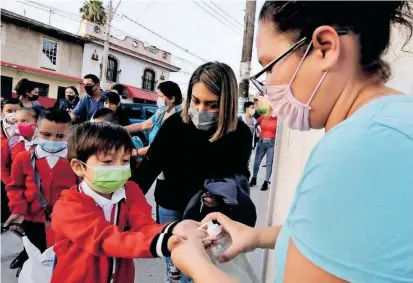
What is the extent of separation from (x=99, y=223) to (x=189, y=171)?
2.13ft

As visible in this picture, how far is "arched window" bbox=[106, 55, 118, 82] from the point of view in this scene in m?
23.9

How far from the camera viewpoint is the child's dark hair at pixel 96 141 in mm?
1641

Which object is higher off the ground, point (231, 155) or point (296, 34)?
point (296, 34)

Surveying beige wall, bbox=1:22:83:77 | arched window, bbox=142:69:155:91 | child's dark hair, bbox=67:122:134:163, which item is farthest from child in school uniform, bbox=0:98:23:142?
arched window, bbox=142:69:155:91

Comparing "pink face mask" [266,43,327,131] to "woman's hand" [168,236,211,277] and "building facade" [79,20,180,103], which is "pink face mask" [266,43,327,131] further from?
"building facade" [79,20,180,103]

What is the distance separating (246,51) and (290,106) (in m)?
6.65

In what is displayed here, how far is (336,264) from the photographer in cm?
54

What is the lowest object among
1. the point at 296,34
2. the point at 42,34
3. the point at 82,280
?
the point at 82,280

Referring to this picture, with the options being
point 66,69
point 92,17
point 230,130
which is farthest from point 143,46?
point 230,130

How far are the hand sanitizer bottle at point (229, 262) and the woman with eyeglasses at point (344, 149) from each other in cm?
24

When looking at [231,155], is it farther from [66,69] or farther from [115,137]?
[66,69]

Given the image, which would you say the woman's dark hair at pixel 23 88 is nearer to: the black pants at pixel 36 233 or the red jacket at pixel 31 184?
the red jacket at pixel 31 184

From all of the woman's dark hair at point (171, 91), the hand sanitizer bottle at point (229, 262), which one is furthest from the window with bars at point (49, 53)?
the hand sanitizer bottle at point (229, 262)

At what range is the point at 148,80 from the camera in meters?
27.5
